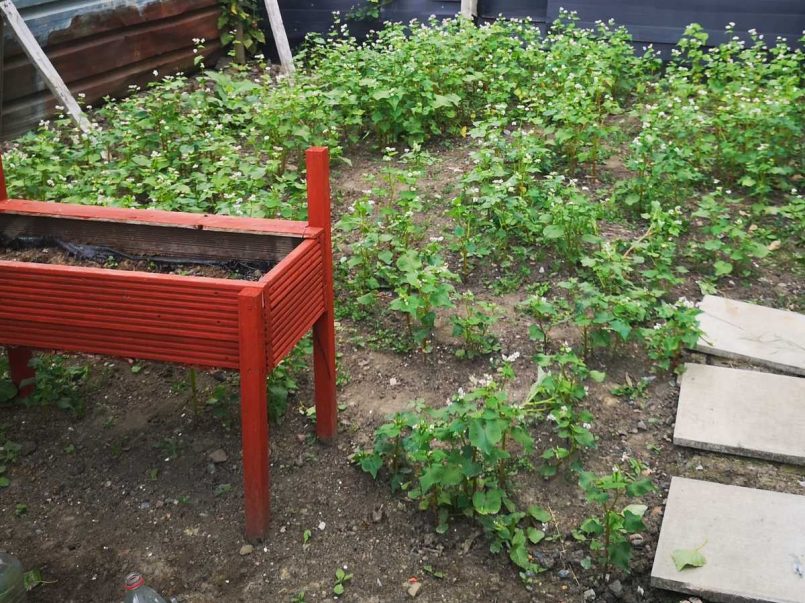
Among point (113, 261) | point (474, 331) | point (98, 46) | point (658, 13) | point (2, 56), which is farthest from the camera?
point (658, 13)

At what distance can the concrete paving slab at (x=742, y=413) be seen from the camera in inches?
140

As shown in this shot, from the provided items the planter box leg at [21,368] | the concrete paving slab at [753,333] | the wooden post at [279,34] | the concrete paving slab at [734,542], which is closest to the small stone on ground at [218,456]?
the planter box leg at [21,368]

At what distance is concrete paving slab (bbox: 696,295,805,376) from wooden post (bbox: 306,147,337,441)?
1.73m

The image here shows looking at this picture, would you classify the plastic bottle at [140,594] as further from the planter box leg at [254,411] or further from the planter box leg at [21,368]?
the planter box leg at [21,368]

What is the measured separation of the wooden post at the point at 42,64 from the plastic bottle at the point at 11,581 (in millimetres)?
4054

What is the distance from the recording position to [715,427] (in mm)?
3656

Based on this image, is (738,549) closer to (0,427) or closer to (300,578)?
(300,578)

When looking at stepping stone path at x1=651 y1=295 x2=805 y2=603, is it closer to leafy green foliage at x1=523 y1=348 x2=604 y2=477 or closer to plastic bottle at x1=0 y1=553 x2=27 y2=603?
leafy green foliage at x1=523 y1=348 x2=604 y2=477

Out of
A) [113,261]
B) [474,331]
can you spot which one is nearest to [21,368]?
[113,261]

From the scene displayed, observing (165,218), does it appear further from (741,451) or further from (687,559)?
(741,451)

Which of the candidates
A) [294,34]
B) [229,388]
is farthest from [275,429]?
[294,34]

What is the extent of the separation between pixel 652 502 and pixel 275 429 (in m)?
1.54

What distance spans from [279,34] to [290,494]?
6666 millimetres

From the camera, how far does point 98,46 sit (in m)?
7.45
